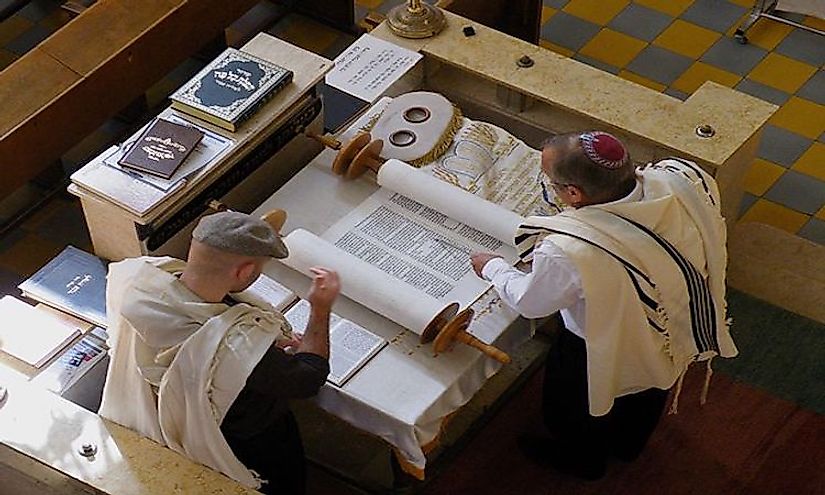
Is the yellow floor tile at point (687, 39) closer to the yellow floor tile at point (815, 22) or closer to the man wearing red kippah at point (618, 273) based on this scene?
the yellow floor tile at point (815, 22)

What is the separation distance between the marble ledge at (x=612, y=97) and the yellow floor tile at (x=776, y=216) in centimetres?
102

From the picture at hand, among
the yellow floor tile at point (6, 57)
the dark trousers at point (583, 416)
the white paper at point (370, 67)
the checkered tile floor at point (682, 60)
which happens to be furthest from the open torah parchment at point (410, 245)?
the yellow floor tile at point (6, 57)

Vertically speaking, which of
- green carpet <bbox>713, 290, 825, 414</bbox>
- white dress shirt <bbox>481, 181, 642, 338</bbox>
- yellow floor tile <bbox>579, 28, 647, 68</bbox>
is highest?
white dress shirt <bbox>481, 181, 642, 338</bbox>

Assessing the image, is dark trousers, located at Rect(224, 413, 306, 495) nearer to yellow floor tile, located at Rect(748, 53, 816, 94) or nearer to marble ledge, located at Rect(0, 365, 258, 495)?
marble ledge, located at Rect(0, 365, 258, 495)

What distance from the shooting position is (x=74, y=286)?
432cm

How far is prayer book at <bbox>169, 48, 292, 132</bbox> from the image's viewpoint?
443cm

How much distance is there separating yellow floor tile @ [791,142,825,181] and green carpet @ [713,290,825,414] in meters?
1.03

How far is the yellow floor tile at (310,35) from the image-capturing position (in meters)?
6.80

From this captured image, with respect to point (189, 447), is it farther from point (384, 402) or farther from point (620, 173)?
point (620, 173)

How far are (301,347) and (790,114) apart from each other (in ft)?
11.4

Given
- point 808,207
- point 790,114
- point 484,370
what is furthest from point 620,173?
point 790,114

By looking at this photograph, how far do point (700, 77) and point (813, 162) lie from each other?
0.74 m

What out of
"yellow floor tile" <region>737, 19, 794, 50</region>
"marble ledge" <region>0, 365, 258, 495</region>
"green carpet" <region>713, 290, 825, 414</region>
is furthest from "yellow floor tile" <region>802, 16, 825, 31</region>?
"marble ledge" <region>0, 365, 258, 495</region>

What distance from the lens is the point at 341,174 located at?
470 cm
